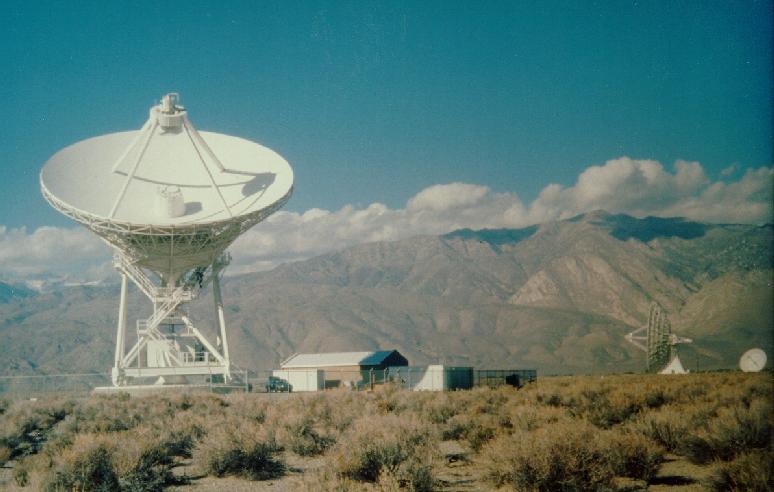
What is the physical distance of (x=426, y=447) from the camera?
39.5 ft

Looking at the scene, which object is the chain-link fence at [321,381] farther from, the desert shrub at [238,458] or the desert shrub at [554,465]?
the desert shrub at [554,465]

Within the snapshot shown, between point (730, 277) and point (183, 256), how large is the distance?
154121 mm

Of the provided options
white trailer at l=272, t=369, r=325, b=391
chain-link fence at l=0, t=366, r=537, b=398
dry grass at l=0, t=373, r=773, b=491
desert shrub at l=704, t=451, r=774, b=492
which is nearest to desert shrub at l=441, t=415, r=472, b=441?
dry grass at l=0, t=373, r=773, b=491

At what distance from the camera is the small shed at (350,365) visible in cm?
5388

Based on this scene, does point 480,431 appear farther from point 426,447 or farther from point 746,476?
point 746,476

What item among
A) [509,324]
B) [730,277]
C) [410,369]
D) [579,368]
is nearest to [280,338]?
[509,324]

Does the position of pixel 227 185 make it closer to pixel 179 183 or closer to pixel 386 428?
pixel 179 183

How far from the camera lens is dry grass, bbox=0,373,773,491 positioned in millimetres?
9742

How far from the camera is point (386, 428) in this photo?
1301 cm

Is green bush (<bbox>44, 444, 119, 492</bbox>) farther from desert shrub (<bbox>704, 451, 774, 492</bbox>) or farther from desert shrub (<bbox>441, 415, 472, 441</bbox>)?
desert shrub (<bbox>704, 451, 774, 492</bbox>)

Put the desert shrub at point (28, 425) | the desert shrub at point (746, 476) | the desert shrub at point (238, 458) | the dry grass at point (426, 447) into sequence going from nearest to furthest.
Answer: the desert shrub at point (746, 476), the dry grass at point (426, 447), the desert shrub at point (238, 458), the desert shrub at point (28, 425)

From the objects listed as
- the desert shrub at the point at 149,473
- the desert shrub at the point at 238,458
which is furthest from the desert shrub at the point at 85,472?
the desert shrub at the point at 238,458

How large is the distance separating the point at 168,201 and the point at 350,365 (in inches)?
1036

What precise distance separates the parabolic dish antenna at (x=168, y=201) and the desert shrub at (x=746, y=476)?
27.6 meters
